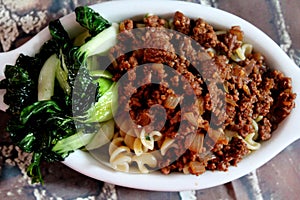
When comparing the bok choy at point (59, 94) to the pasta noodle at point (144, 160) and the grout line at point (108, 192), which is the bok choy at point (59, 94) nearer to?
the pasta noodle at point (144, 160)

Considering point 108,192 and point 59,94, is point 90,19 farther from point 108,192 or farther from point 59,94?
point 108,192

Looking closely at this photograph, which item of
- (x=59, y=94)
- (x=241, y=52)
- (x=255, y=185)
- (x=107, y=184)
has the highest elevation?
(x=241, y=52)

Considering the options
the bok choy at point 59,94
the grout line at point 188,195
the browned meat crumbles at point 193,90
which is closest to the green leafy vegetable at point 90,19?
the bok choy at point 59,94

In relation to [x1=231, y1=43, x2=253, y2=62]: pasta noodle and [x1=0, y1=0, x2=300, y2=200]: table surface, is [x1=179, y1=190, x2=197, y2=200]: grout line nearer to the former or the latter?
[x1=0, y1=0, x2=300, y2=200]: table surface

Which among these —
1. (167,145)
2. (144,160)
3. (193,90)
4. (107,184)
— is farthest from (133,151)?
(193,90)

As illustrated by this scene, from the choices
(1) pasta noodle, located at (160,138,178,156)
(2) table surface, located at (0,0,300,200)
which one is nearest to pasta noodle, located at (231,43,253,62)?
Result: (2) table surface, located at (0,0,300,200)
